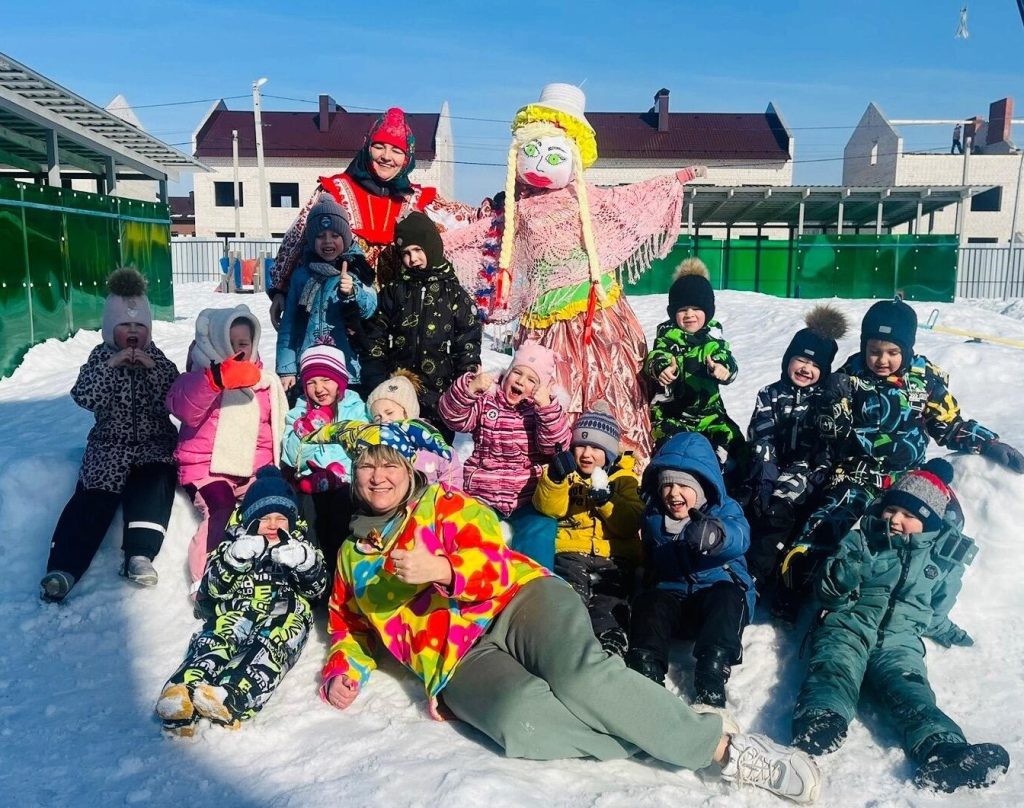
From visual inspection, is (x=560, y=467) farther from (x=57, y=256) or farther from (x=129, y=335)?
(x=57, y=256)

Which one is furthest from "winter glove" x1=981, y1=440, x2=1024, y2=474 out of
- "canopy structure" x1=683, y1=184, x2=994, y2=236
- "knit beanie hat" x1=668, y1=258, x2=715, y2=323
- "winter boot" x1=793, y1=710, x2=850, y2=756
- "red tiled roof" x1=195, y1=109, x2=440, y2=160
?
"red tiled roof" x1=195, y1=109, x2=440, y2=160

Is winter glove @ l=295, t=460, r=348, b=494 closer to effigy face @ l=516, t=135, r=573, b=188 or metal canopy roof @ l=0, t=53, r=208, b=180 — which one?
effigy face @ l=516, t=135, r=573, b=188

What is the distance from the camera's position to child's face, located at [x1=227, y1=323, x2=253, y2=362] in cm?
383

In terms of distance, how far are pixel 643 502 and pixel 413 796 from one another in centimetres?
168

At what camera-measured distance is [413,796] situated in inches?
91.4

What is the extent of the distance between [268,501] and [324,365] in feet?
2.52

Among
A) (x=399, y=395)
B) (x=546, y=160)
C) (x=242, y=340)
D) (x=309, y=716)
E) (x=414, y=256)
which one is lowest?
(x=309, y=716)

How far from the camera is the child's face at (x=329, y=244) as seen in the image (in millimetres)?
4031

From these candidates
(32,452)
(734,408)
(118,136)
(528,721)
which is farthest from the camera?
(118,136)

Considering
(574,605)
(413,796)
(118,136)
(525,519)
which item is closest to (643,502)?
(525,519)

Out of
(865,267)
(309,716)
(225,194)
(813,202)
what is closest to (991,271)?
(865,267)

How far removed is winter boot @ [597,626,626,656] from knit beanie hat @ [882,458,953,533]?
1108 mm

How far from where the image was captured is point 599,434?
142 inches

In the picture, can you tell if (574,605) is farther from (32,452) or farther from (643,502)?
(32,452)
